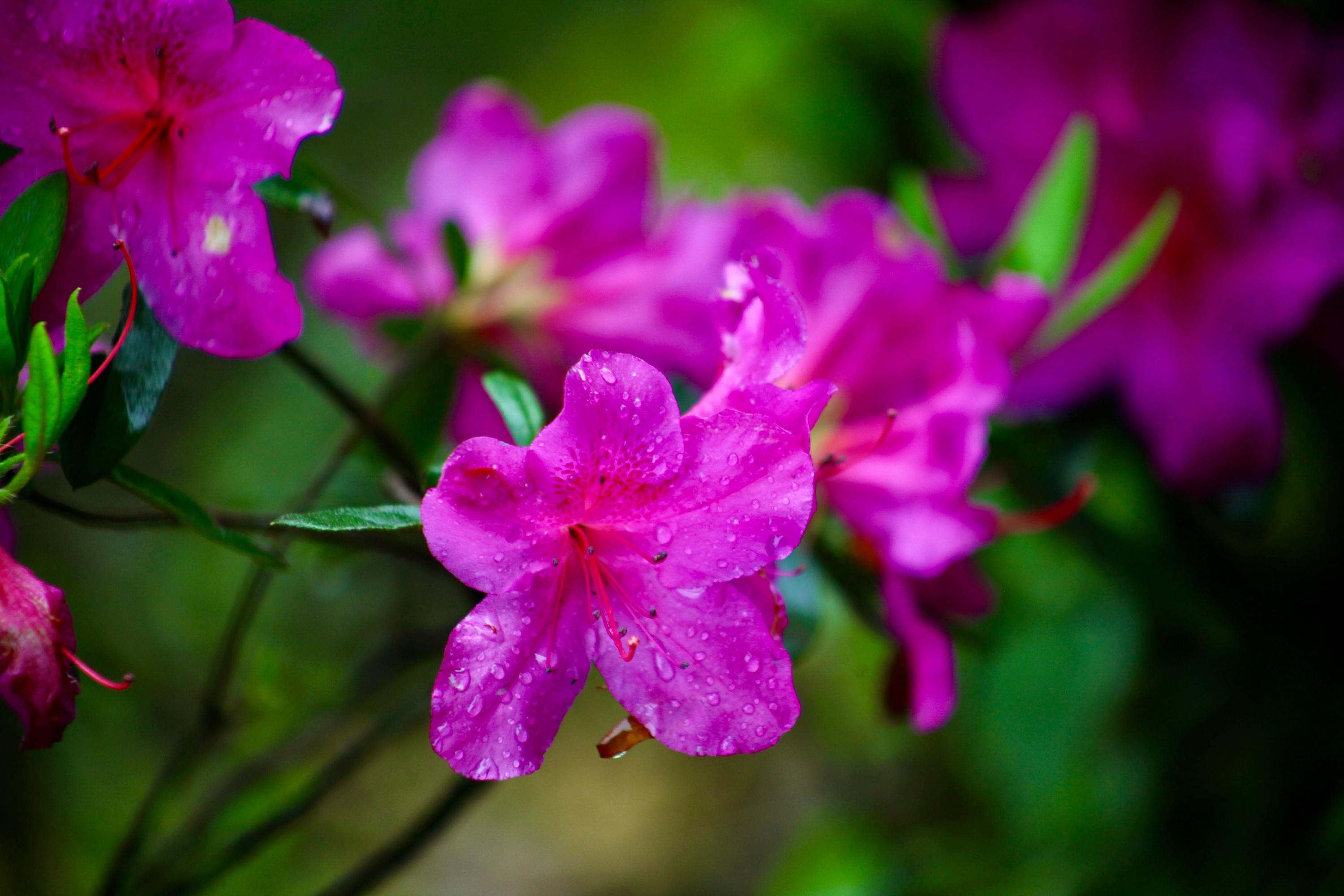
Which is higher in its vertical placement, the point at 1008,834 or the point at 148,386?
the point at 148,386

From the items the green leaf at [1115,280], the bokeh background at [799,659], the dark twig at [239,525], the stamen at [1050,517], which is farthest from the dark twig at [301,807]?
the green leaf at [1115,280]

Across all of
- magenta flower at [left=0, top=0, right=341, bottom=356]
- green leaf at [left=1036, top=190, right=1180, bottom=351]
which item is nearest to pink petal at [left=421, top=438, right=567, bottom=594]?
magenta flower at [left=0, top=0, right=341, bottom=356]

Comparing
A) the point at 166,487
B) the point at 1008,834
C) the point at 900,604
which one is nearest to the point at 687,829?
the point at 1008,834

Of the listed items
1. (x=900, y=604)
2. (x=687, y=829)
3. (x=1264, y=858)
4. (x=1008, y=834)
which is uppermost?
(x=900, y=604)

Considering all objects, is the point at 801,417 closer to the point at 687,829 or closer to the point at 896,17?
the point at 896,17

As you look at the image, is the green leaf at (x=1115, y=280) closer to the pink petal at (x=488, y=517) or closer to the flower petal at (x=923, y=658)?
the flower petal at (x=923, y=658)

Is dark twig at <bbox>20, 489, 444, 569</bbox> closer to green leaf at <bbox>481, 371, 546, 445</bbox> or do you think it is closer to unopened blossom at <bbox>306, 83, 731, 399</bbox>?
green leaf at <bbox>481, 371, 546, 445</bbox>
